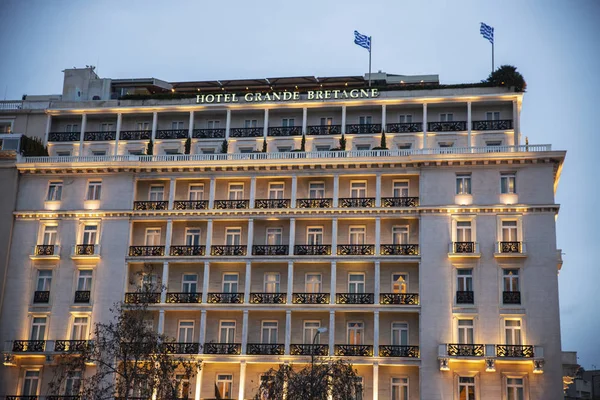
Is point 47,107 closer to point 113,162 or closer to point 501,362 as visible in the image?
point 113,162

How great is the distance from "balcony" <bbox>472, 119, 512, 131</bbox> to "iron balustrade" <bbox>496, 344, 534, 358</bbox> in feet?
59.4

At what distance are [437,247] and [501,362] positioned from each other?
9.51m

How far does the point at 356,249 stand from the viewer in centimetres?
6800

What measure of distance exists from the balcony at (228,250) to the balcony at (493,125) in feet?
68.4

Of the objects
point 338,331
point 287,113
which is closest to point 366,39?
point 287,113

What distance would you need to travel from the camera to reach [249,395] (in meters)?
66.1

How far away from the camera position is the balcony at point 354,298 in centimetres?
6650

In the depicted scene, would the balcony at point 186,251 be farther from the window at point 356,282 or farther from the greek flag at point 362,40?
the greek flag at point 362,40

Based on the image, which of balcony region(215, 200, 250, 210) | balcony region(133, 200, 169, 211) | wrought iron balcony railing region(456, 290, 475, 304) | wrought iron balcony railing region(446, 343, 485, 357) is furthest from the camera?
balcony region(133, 200, 169, 211)

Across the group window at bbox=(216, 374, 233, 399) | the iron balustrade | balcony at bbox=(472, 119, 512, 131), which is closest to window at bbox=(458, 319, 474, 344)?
the iron balustrade

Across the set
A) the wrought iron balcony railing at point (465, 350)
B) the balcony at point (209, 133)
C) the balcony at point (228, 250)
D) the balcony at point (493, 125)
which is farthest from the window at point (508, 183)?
the balcony at point (209, 133)

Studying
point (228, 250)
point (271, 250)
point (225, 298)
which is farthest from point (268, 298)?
point (228, 250)

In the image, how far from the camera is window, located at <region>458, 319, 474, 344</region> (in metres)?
63.8

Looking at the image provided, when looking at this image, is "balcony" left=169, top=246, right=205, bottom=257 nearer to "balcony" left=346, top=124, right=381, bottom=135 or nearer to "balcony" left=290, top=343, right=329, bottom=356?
"balcony" left=290, top=343, right=329, bottom=356
